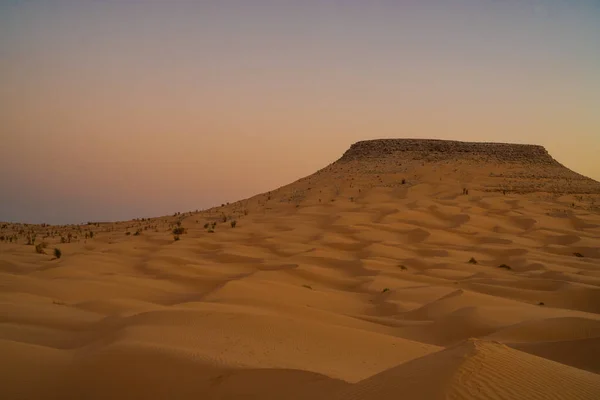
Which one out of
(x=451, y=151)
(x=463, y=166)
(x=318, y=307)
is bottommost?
(x=318, y=307)

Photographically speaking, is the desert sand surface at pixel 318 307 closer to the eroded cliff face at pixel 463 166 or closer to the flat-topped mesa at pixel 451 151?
the eroded cliff face at pixel 463 166

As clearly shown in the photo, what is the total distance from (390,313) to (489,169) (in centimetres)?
2645

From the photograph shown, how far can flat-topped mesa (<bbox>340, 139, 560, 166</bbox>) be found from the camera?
36.2 meters

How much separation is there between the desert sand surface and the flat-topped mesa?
14.5m

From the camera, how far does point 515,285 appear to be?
33.8 feet

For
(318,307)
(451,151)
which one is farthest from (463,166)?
(318,307)

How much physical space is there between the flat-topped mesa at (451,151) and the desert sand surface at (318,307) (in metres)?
14.5

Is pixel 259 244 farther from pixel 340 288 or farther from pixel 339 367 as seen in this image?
pixel 339 367

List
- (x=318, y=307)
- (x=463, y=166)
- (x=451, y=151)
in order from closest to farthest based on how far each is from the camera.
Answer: (x=318, y=307), (x=463, y=166), (x=451, y=151)

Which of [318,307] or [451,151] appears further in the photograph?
[451,151]

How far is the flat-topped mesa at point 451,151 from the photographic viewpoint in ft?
119

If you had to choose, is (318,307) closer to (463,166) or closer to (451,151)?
(463,166)

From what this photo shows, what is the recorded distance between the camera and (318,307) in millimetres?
8500

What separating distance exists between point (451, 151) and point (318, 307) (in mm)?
31286
